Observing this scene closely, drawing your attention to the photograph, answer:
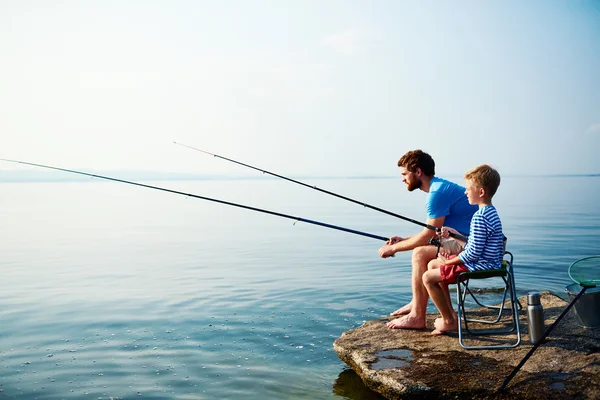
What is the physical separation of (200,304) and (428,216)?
4388mm

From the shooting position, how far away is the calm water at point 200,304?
5.93 meters

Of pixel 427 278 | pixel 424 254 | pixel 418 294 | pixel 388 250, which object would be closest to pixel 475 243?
pixel 427 278

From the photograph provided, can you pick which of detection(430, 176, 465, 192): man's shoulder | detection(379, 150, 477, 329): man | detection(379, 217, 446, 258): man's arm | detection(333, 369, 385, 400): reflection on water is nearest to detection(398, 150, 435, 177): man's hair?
detection(379, 150, 477, 329): man

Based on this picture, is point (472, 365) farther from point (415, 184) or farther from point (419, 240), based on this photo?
point (415, 184)

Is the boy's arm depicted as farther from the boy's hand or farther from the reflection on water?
the reflection on water

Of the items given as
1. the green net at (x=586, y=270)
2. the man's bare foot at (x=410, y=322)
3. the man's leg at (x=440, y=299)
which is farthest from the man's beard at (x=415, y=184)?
the green net at (x=586, y=270)

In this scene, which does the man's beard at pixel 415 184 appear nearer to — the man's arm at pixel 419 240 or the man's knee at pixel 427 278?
the man's arm at pixel 419 240

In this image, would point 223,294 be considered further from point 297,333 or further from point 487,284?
point 487,284

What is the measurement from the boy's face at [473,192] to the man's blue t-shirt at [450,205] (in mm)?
353

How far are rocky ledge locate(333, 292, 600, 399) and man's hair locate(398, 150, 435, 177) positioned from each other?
1.49 metres

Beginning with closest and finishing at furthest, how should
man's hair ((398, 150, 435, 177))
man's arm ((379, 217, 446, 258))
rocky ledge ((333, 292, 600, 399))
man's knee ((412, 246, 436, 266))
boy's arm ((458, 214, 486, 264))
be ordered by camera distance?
rocky ledge ((333, 292, 600, 399))
boy's arm ((458, 214, 486, 264))
man's arm ((379, 217, 446, 258))
man's knee ((412, 246, 436, 266))
man's hair ((398, 150, 435, 177))

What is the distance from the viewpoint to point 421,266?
5727 mm

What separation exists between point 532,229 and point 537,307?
47.0 ft

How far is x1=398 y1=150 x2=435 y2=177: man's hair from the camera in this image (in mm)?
5895
